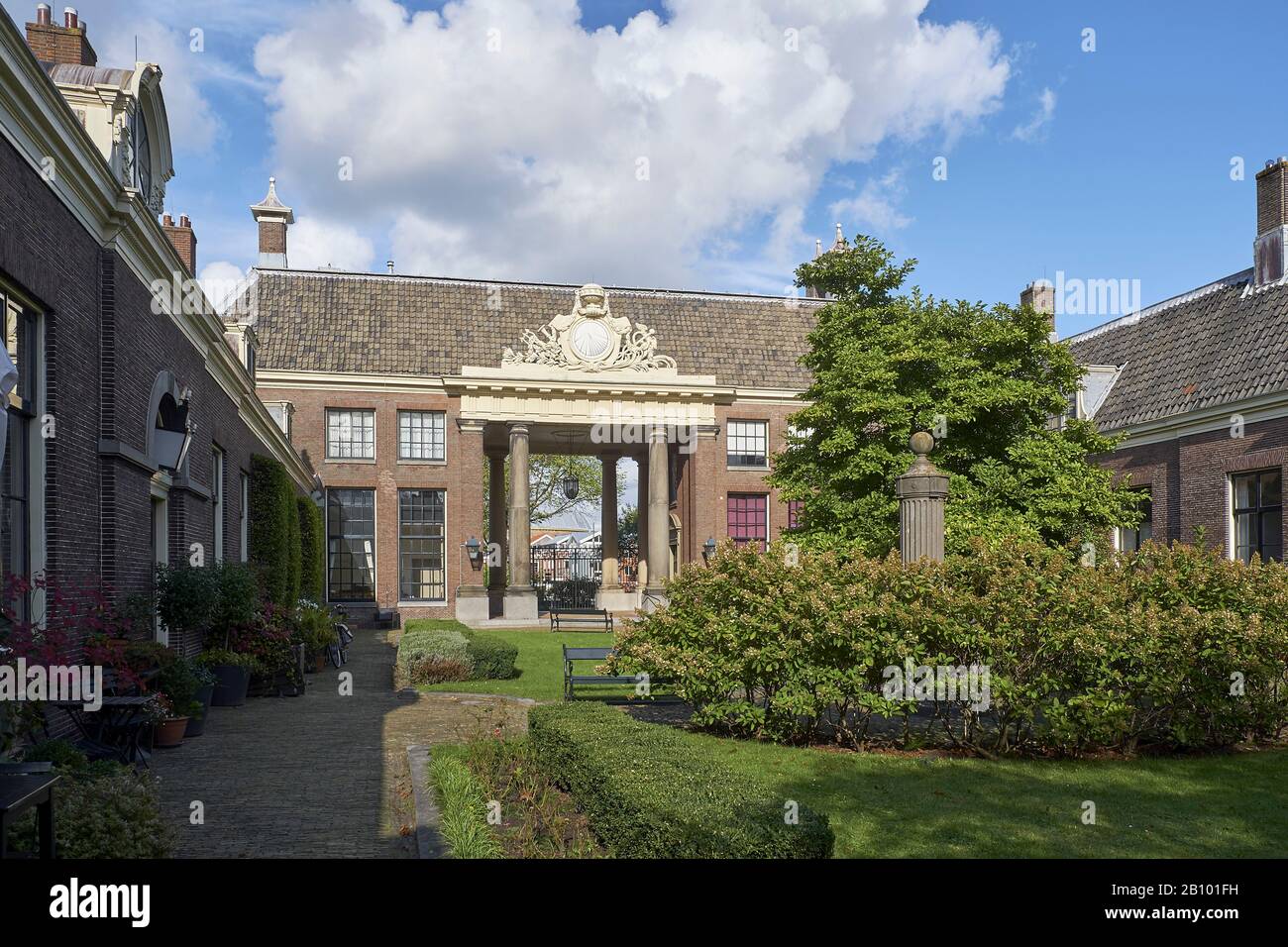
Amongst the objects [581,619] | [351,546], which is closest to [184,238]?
[581,619]

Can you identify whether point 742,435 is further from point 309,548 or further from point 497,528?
point 309,548

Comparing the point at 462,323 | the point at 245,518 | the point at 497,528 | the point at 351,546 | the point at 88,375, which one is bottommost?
the point at 351,546

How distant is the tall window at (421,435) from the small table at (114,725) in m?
26.4

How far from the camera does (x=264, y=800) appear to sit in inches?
328

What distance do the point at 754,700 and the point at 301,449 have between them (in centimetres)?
2626

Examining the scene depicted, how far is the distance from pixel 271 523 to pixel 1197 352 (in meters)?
21.4

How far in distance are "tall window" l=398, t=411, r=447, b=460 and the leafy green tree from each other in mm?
18602

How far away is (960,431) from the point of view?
18938 mm

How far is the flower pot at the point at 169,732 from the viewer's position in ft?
34.9

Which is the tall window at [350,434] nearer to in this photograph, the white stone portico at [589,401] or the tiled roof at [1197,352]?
the white stone portico at [589,401]

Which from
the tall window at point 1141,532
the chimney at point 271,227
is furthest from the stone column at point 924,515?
the chimney at point 271,227

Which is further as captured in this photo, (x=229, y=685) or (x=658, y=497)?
(x=658, y=497)
